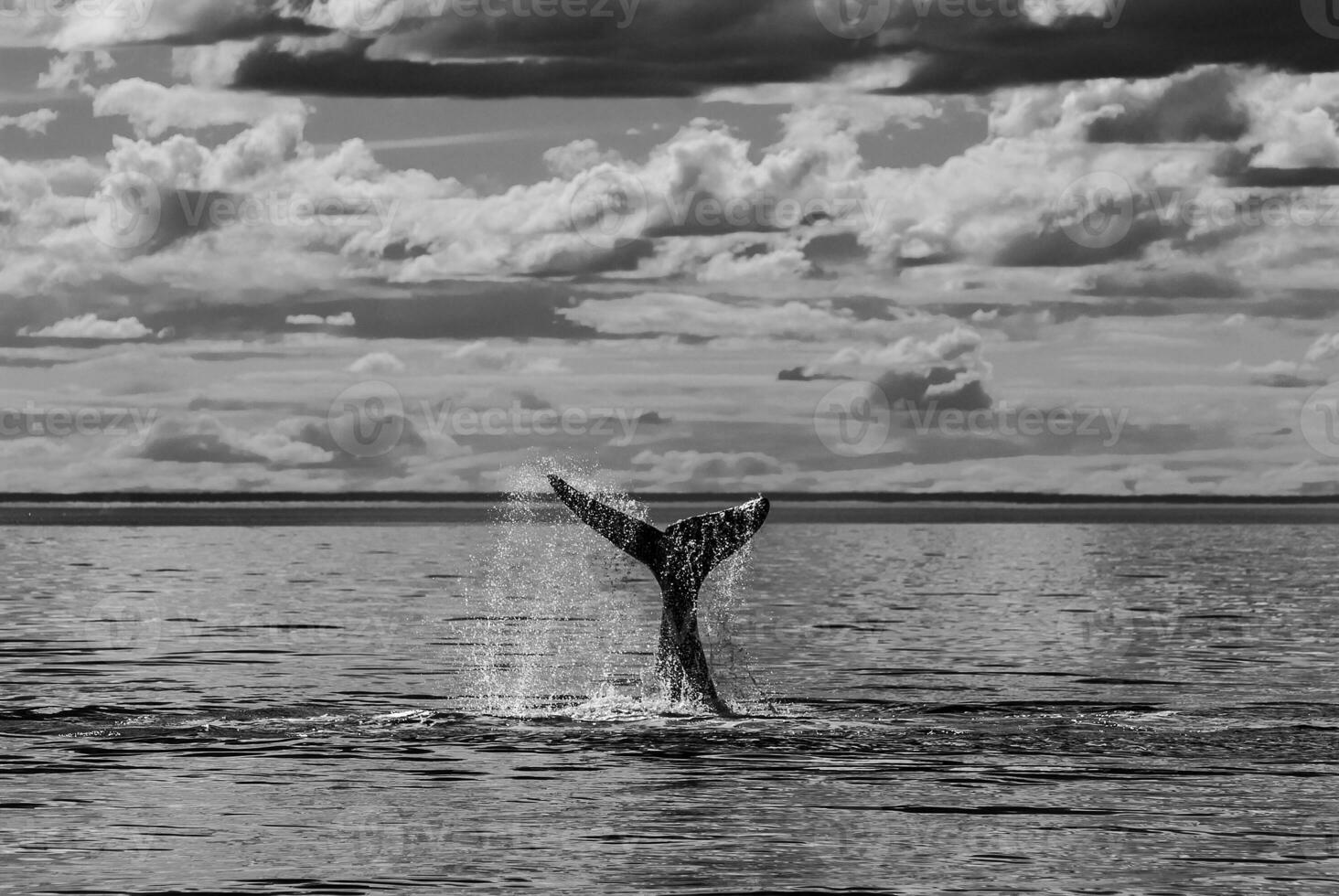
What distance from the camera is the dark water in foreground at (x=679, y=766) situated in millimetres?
16672

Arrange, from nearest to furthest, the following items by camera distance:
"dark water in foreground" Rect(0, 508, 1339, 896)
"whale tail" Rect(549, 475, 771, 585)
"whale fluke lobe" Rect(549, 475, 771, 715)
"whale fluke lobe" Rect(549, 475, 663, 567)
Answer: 1. "dark water in foreground" Rect(0, 508, 1339, 896)
2. "whale fluke lobe" Rect(549, 475, 663, 567)
3. "whale fluke lobe" Rect(549, 475, 771, 715)
4. "whale tail" Rect(549, 475, 771, 585)

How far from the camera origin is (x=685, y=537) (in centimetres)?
2430

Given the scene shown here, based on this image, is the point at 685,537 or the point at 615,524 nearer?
the point at 615,524

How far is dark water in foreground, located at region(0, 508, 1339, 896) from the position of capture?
1667cm

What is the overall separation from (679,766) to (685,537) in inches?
136

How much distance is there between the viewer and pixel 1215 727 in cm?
2562

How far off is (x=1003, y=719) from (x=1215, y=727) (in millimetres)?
2771

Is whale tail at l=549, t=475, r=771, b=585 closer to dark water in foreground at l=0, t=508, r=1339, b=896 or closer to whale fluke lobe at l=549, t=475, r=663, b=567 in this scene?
whale fluke lobe at l=549, t=475, r=663, b=567

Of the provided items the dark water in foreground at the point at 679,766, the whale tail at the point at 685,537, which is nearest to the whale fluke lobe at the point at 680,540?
the whale tail at the point at 685,537

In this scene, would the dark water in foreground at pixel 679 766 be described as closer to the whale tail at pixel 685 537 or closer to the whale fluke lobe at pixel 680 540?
the whale fluke lobe at pixel 680 540

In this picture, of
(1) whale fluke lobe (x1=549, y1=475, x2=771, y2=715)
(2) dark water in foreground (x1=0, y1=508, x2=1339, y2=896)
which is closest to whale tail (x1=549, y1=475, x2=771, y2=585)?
(1) whale fluke lobe (x1=549, y1=475, x2=771, y2=715)

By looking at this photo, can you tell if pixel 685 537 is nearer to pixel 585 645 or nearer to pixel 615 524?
pixel 615 524

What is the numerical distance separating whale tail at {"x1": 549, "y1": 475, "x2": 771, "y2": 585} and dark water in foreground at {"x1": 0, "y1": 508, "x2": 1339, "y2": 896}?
6.93ft

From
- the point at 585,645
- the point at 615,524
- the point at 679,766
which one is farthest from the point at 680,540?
the point at 585,645
